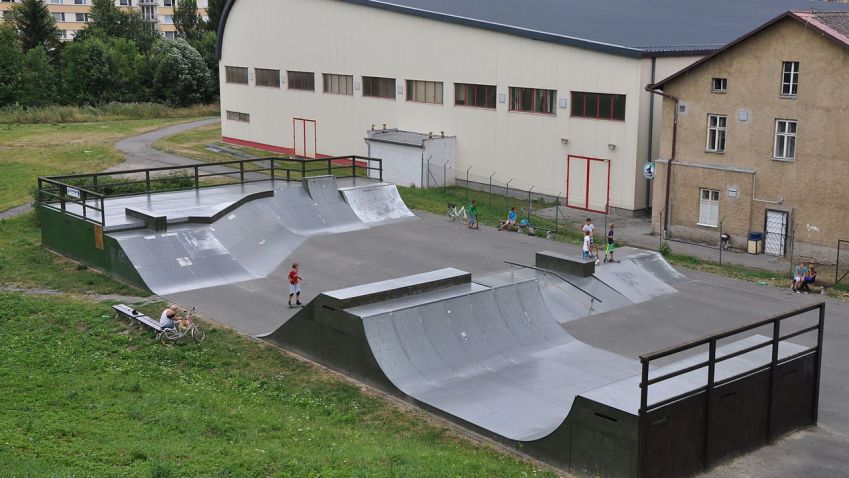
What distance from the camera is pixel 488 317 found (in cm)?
1855

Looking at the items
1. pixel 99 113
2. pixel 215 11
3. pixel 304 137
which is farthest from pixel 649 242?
pixel 215 11

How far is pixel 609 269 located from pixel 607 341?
436 cm

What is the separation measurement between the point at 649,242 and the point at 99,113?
1930 inches

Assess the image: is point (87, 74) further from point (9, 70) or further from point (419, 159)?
point (419, 159)

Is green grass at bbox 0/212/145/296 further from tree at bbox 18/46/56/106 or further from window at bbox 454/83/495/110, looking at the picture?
tree at bbox 18/46/56/106

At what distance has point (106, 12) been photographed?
307 feet

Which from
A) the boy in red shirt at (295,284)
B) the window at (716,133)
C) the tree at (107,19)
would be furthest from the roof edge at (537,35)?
the tree at (107,19)

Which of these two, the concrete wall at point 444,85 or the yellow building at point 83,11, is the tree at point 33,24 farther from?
the concrete wall at point 444,85

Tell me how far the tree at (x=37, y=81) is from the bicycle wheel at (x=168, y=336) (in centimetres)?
6151

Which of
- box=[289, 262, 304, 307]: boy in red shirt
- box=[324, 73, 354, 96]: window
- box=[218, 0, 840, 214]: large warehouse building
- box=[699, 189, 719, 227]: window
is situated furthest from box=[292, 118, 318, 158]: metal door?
box=[289, 262, 304, 307]: boy in red shirt

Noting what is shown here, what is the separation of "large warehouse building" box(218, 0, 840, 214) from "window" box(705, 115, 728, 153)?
135 inches

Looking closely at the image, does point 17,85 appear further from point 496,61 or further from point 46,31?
point 496,61

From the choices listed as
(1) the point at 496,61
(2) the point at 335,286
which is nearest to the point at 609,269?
(2) the point at 335,286

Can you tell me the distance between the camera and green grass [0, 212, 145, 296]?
23.6 meters
